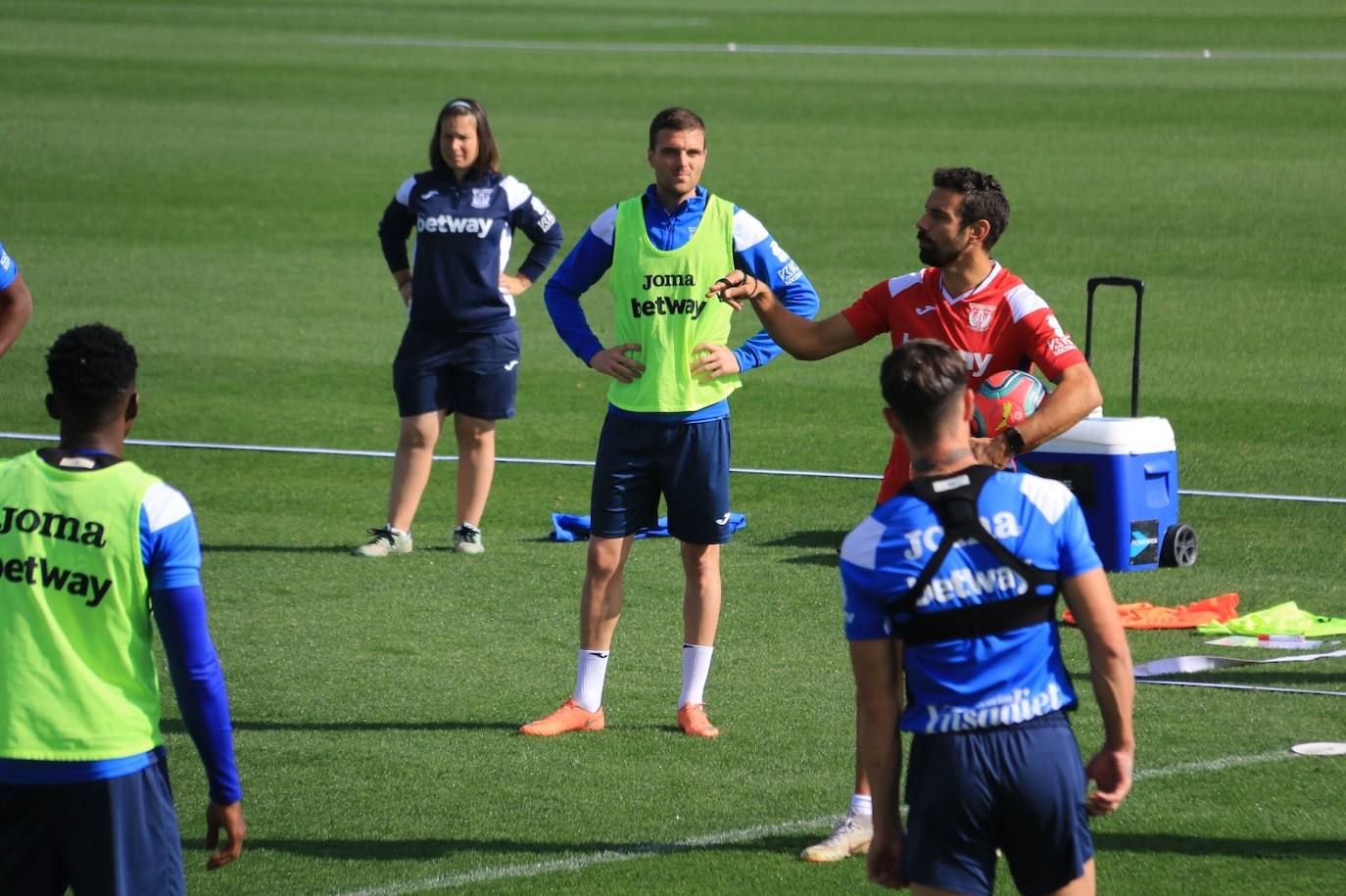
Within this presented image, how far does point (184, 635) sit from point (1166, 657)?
212 inches

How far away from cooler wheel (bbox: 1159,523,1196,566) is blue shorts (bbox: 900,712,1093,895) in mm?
6149

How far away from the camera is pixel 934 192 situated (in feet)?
20.3

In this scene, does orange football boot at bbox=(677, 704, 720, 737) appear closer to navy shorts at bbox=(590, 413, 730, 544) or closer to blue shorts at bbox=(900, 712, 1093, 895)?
navy shorts at bbox=(590, 413, 730, 544)

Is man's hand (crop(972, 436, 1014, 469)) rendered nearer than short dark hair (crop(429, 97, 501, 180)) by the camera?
Yes

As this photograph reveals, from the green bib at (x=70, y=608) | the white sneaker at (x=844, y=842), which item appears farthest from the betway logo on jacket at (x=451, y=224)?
the green bib at (x=70, y=608)

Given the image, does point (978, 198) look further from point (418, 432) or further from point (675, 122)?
point (418, 432)

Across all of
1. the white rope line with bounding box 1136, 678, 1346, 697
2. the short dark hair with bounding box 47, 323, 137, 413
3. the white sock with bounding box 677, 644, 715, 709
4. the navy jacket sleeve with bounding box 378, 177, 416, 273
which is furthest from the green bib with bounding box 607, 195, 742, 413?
the navy jacket sleeve with bounding box 378, 177, 416, 273

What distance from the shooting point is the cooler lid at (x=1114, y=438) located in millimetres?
9914

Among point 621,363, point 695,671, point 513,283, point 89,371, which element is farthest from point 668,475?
point 513,283

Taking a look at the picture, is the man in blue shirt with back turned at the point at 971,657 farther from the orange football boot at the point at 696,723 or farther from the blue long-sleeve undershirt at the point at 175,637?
the orange football boot at the point at 696,723

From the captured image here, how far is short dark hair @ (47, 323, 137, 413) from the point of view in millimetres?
4395

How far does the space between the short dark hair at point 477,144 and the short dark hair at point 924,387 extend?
6469 mm

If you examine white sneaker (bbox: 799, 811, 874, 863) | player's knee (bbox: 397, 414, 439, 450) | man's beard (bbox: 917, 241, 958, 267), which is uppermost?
man's beard (bbox: 917, 241, 958, 267)

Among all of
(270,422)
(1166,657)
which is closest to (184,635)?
(1166,657)
